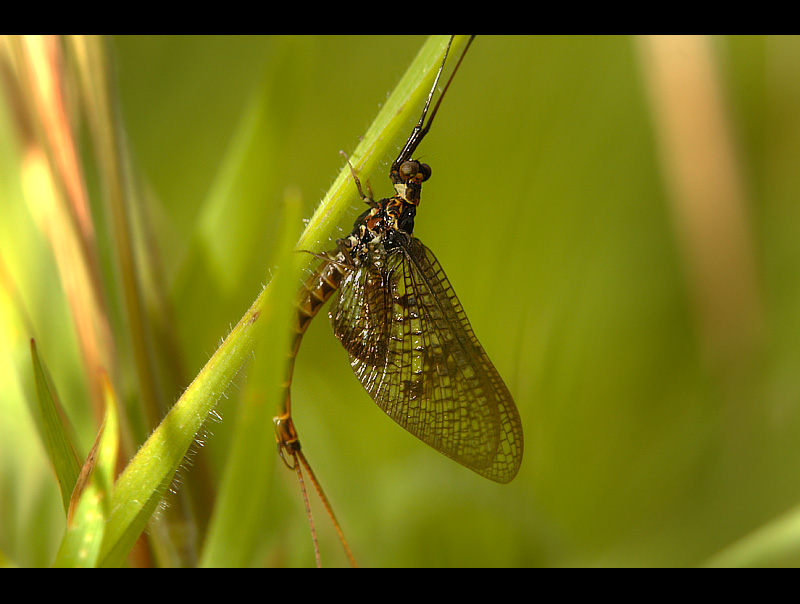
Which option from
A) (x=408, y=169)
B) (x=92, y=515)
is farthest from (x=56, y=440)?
(x=408, y=169)

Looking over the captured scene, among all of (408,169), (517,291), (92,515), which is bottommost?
(92,515)

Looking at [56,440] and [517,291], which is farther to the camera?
[517,291]

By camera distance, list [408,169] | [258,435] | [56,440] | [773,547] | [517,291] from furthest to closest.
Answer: [517,291] < [408,169] < [773,547] < [56,440] < [258,435]

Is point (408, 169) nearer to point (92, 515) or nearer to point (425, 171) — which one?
point (425, 171)

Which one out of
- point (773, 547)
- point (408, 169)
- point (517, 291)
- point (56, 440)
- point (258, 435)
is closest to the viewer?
point (258, 435)

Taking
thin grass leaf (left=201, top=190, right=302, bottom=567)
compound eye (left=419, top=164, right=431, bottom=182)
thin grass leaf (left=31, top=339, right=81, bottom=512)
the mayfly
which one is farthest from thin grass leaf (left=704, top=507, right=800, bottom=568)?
thin grass leaf (left=31, top=339, right=81, bottom=512)

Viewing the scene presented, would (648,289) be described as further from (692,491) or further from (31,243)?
(31,243)

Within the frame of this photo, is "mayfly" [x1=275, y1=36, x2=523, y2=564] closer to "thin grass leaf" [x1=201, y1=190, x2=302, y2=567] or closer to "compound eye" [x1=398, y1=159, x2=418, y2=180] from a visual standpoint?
"compound eye" [x1=398, y1=159, x2=418, y2=180]

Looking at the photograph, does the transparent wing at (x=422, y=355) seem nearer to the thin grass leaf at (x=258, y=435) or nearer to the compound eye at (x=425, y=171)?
the compound eye at (x=425, y=171)

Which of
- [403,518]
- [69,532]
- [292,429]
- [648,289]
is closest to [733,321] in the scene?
[648,289]
